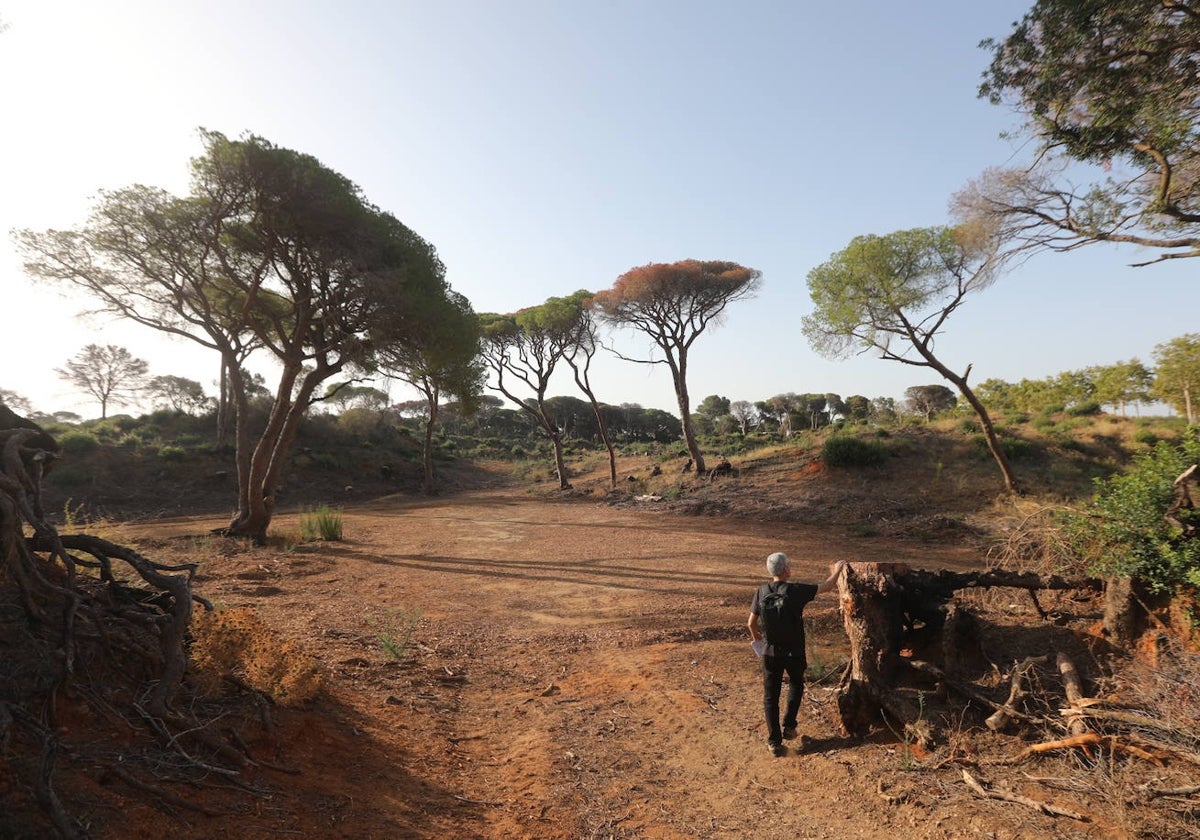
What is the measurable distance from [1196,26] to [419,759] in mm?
12172

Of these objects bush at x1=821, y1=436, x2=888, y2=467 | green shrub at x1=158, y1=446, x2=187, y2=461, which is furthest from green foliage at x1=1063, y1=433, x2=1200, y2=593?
green shrub at x1=158, y1=446, x2=187, y2=461

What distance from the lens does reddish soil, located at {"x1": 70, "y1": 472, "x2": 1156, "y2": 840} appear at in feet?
10.3

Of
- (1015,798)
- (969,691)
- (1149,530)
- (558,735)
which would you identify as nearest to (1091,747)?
(1015,798)

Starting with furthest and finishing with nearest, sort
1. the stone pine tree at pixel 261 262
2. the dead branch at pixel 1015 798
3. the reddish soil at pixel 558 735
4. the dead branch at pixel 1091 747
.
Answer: the stone pine tree at pixel 261 262 → the reddish soil at pixel 558 735 → the dead branch at pixel 1091 747 → the dead branch at pixel 1015 798

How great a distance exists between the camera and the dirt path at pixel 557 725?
327cm

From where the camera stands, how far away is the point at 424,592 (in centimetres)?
916

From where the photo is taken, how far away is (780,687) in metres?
4.34

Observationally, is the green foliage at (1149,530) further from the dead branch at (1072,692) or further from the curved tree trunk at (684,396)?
the curved tree trunk at (684,396)

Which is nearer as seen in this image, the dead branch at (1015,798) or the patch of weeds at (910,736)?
Answer: the dead branch at (1015,798)

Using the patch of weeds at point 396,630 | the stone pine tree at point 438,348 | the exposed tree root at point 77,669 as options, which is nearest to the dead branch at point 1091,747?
the exposed tree root at point 77,669

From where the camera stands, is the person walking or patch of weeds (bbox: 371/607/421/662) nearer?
the person walking

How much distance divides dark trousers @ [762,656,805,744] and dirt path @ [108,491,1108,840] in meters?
0.25

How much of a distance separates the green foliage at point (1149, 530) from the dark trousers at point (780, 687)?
99.1 inches

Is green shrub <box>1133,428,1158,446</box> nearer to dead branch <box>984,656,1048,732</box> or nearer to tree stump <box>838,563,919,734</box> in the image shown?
tree stump <box>838,563,919,734</box>
